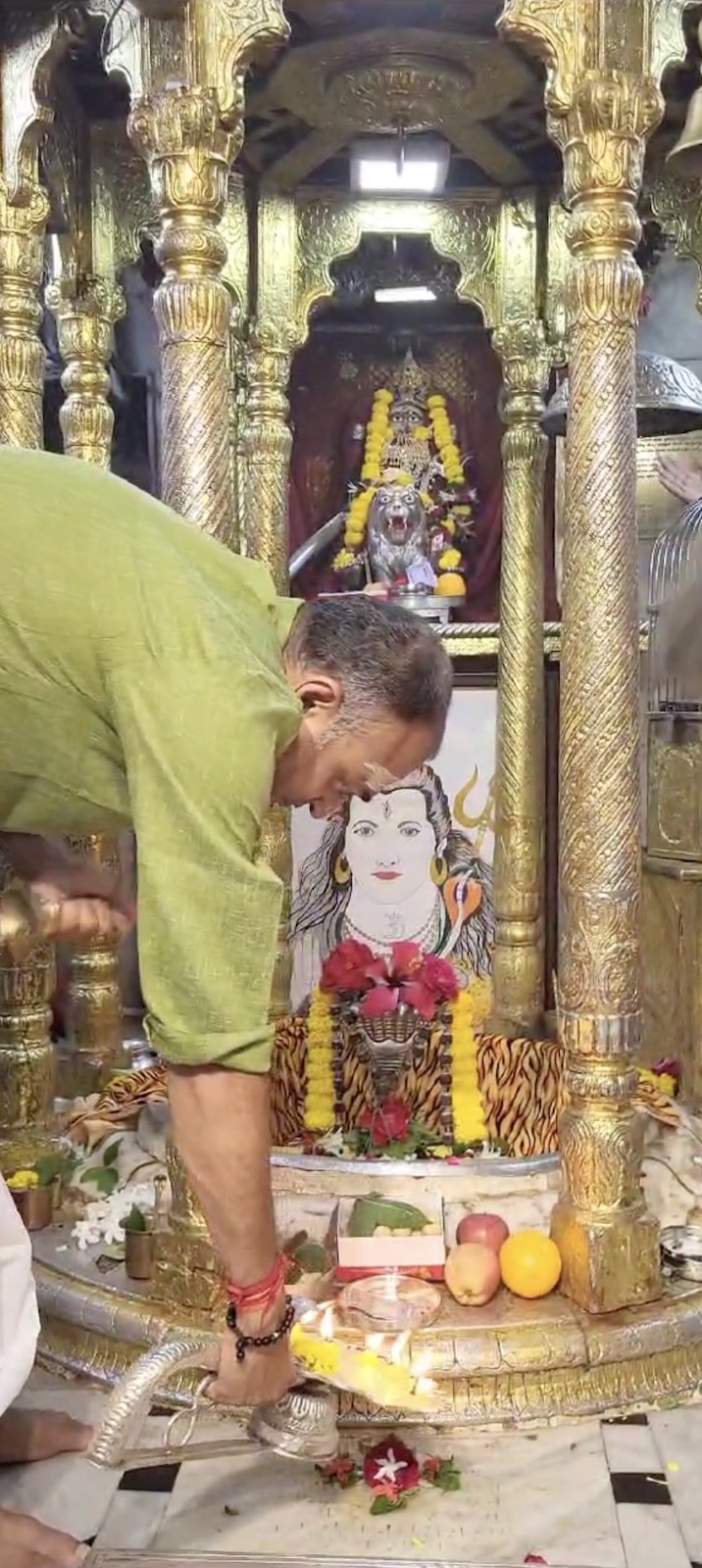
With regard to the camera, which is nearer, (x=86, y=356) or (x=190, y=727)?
(x=190, y=727)

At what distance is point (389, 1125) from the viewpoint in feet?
13.2

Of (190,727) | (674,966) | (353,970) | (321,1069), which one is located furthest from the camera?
(674,966)

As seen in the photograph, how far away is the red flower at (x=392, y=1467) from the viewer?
8.71 feet

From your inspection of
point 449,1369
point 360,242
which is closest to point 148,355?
point 360,242

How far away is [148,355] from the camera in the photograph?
684 cm

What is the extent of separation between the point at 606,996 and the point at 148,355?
4.68 m

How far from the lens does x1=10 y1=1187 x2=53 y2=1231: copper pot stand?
3.75m

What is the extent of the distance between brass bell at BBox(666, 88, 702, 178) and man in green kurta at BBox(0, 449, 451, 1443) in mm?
2121

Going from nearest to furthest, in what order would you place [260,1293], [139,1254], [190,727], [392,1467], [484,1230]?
[190,727] → [260,1293] → [392,1467] → [484,1230] → [139,1254]

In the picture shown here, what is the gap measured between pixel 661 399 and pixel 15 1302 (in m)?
4.15

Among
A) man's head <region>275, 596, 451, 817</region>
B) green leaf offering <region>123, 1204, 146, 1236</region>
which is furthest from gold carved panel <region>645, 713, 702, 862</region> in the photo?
man's head <region>275, 596, 451, 817</region>

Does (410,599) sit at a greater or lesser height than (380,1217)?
greater

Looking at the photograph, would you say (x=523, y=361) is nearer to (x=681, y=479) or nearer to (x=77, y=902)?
(x=681, y=479)

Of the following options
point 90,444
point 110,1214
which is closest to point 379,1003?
point 110,1214
